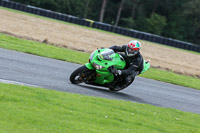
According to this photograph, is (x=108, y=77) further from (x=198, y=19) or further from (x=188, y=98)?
(x=198, y=19)

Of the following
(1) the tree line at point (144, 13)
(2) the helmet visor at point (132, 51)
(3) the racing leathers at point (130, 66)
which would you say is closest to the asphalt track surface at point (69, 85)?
(3) the racing leathers at point (130, 66)

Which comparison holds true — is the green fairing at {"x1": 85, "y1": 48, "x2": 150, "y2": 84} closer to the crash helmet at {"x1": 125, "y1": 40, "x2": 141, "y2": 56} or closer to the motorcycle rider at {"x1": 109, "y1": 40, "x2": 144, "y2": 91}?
the motorcycle rider at {"x1": 109, "y1": 40, "x2": 144, "y2": 91}

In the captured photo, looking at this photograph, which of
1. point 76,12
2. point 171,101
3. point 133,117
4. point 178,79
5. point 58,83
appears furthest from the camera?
point 76,12

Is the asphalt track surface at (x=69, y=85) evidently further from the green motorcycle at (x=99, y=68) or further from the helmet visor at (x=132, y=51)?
the helmet visor at (x=132, y=51)

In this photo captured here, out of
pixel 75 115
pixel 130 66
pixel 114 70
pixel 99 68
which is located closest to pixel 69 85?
pixel 99 68

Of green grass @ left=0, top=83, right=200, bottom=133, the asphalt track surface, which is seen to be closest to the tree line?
the asphalt track surface

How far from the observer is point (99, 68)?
9.80 meters

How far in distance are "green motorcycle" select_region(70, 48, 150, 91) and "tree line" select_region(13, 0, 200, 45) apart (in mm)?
49782

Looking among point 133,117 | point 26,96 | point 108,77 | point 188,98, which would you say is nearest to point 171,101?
point 188,98

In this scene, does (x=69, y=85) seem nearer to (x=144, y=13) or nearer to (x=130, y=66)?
(x=130, y=66)

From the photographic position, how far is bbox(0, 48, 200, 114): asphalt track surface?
930cm

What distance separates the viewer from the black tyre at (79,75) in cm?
970

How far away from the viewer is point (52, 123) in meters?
6.03

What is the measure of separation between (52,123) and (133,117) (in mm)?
2198
